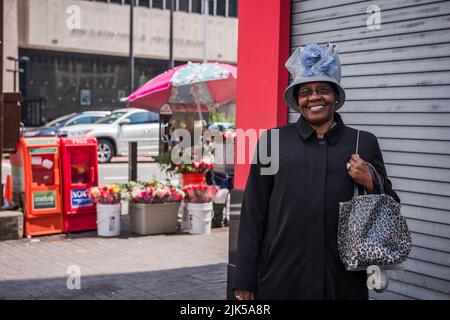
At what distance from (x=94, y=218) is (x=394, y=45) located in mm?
5737

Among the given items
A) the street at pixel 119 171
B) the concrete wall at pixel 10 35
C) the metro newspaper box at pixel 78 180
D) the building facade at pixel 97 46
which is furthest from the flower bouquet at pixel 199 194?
the building facade at pixel 97 46

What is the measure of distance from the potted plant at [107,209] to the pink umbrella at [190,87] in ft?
9.72

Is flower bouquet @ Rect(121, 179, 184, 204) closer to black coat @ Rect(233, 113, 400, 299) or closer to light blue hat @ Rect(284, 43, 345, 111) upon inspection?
black coat @ Rect(233, 113, 400, 299)

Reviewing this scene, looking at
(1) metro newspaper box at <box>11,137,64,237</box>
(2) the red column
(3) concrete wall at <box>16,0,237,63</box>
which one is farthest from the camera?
(3) concrete wall at <box>16,0,237,63</box>

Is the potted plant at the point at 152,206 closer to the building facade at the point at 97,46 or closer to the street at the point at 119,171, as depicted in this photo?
the street at the point at 119,171

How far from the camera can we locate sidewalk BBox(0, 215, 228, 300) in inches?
243

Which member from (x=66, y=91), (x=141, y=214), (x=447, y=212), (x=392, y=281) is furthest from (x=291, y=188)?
(x=66, y=91)

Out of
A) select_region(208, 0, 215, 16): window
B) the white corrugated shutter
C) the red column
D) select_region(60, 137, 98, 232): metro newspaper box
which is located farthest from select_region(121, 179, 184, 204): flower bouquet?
select_region(208, 0, 215, 16): window

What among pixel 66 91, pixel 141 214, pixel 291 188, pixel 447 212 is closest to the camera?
pixel 291 188

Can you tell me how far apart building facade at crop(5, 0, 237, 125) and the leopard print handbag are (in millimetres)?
33871

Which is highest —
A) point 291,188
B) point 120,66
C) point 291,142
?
point 120,66

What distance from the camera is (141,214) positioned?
30.0 feet

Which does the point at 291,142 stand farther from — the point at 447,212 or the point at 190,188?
the point at 190,188

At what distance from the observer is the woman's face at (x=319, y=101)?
2885 millimetres
